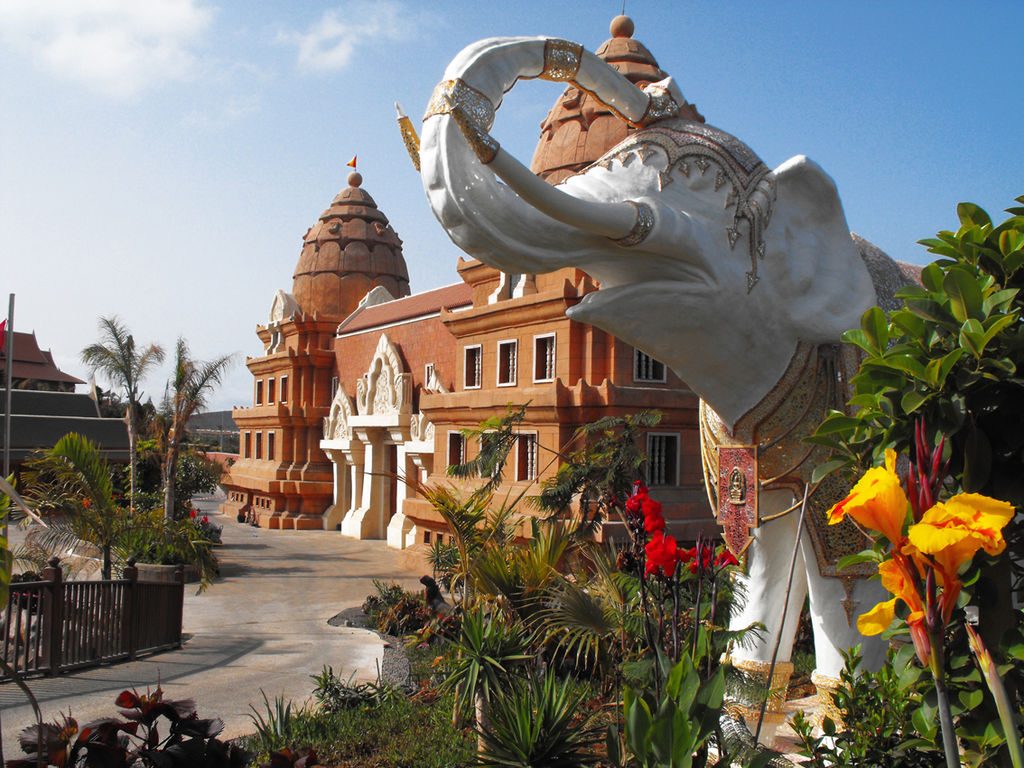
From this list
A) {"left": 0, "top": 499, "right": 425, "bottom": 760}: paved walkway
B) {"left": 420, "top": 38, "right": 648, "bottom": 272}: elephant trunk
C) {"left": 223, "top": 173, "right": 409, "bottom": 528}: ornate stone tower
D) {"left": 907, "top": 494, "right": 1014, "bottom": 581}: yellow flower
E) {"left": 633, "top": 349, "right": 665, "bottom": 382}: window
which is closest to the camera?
{"left": 907, "top": 494, "right": 1014, "bottom": 581}: yellow flower

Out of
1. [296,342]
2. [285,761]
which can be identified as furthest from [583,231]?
[296,342]

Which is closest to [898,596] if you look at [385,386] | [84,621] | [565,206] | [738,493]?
[565,206]

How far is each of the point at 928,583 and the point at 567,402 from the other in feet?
34.2

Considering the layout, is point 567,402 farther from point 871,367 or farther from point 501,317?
point 871,367

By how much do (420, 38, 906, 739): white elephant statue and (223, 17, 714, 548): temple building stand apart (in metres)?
3.51

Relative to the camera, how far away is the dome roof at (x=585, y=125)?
40.6ft

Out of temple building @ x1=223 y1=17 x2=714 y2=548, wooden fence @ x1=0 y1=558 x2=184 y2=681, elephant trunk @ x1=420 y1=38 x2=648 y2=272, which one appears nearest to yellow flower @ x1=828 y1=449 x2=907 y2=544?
elephant trunk @ x1=420 y1=38 x2=648 y2=272

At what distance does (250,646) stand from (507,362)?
19.5ft

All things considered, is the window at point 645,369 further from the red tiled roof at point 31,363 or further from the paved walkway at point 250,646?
the red tiled roof at point 31,363

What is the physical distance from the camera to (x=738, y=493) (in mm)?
4422

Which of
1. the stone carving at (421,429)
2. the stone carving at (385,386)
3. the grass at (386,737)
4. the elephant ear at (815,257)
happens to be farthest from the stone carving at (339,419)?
the elephant ear at (815,257)

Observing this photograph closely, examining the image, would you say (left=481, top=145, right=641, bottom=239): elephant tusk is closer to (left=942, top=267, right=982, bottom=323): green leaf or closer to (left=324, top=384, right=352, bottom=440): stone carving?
(left=942, top=267, right=982, bottom=323): green leaf

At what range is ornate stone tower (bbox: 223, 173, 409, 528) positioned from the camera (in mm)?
23328

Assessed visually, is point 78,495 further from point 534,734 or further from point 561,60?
point 561,60
